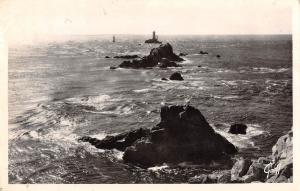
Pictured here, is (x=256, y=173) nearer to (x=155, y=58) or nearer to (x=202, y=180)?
(x=202, y=180)

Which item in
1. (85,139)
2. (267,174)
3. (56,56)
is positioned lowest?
(267,174)


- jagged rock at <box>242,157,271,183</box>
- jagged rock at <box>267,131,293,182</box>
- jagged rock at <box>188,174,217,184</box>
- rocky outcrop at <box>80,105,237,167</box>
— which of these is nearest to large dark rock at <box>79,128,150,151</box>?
rocky outcrop at <box>80,105,237,167</box>

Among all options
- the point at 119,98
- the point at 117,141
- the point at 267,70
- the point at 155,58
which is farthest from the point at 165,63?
the point at 267,70

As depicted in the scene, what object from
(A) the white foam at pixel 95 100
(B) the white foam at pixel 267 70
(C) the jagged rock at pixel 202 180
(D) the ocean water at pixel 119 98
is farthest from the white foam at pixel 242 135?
(A) the white foam at pixel 95 100

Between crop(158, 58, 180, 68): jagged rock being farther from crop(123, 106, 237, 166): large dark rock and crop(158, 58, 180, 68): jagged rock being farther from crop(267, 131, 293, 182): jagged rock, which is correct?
crop(267, 131, 293, 182): jagged rock

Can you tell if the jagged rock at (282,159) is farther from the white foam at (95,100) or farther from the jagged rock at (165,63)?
the white foam at (95,100)

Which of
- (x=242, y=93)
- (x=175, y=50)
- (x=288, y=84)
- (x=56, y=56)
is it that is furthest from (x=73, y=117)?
(x=288, y=84)

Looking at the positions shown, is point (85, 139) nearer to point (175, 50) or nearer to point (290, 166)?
point (175, 50)
